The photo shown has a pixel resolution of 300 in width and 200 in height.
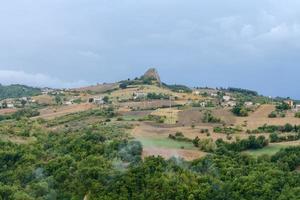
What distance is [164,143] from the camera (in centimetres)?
8862

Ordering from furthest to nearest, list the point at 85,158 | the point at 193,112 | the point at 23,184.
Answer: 1. the point at 193,112
2. the point at 85,158
3. the point at 23,184

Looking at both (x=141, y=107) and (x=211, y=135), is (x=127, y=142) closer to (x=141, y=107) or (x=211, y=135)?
(x=211, y=135)

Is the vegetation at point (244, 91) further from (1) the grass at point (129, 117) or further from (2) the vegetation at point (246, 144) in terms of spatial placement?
(2) the vegetation at point (246, 144)

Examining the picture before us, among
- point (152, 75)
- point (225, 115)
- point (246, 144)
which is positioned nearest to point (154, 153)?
point (246, 144)

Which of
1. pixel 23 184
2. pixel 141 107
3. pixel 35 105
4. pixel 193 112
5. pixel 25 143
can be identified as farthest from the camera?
pixel 35 105

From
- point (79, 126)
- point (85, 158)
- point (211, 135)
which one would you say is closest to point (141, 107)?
point (79, 126)

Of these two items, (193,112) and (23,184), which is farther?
(193,112)

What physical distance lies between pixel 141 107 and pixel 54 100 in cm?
4170

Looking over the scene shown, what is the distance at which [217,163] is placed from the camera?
241ft

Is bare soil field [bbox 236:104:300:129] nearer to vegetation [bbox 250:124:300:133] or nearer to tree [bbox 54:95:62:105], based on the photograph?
vegetation [bbox 250:124:300:133]

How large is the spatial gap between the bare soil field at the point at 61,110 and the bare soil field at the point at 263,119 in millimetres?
36011

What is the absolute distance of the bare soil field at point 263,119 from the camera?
99.5 meters

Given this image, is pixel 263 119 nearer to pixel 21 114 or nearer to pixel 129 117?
pixel 129 117

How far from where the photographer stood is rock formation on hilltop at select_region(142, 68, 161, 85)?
181 m
